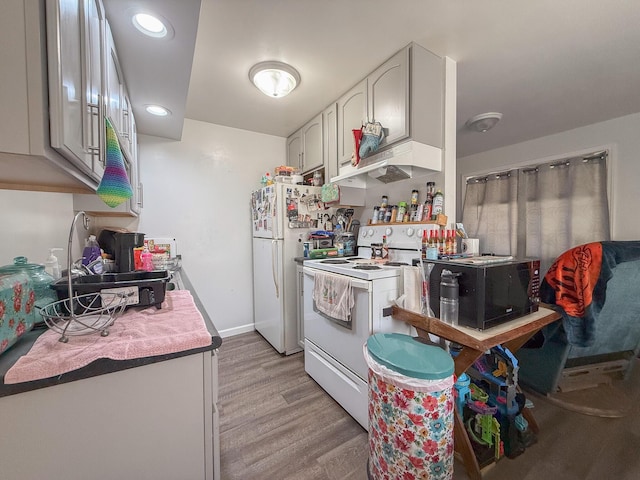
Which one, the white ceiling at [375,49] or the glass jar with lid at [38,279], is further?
the white ceiling at [375,49]

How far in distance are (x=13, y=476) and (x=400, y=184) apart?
2.31 m

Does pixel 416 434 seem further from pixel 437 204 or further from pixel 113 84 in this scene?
pixel 113 84

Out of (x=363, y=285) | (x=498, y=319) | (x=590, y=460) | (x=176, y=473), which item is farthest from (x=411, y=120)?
(x=590, y=460)

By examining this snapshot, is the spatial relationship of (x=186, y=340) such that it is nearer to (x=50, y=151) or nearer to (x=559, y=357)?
(x=50, y=151)

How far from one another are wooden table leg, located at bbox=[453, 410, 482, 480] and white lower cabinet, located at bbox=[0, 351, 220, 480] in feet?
3.69

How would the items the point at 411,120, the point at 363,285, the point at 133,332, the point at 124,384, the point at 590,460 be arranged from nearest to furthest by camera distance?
the point at 124,384 < the point at 133,332 < the point at 590,460 < the point at 363,285 < the point at 411,120

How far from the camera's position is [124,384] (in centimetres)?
70

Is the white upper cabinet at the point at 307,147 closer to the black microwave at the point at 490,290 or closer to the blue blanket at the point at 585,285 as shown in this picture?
the black microwave at the point at 490,290

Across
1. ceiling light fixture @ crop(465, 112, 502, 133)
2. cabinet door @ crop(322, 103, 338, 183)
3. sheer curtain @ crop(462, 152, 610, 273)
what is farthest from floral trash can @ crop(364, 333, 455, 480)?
sheer curtain @ crop(462, 152, 610, 273)

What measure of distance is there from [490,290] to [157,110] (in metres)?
2.62

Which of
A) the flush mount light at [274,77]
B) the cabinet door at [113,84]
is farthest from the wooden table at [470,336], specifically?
the flush mount light at [274,77]

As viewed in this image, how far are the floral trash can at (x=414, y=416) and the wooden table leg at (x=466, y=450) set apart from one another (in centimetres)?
13

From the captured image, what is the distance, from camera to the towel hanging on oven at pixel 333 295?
1.52 m

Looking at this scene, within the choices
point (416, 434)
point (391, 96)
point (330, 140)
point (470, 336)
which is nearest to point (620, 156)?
point (391, 96)
